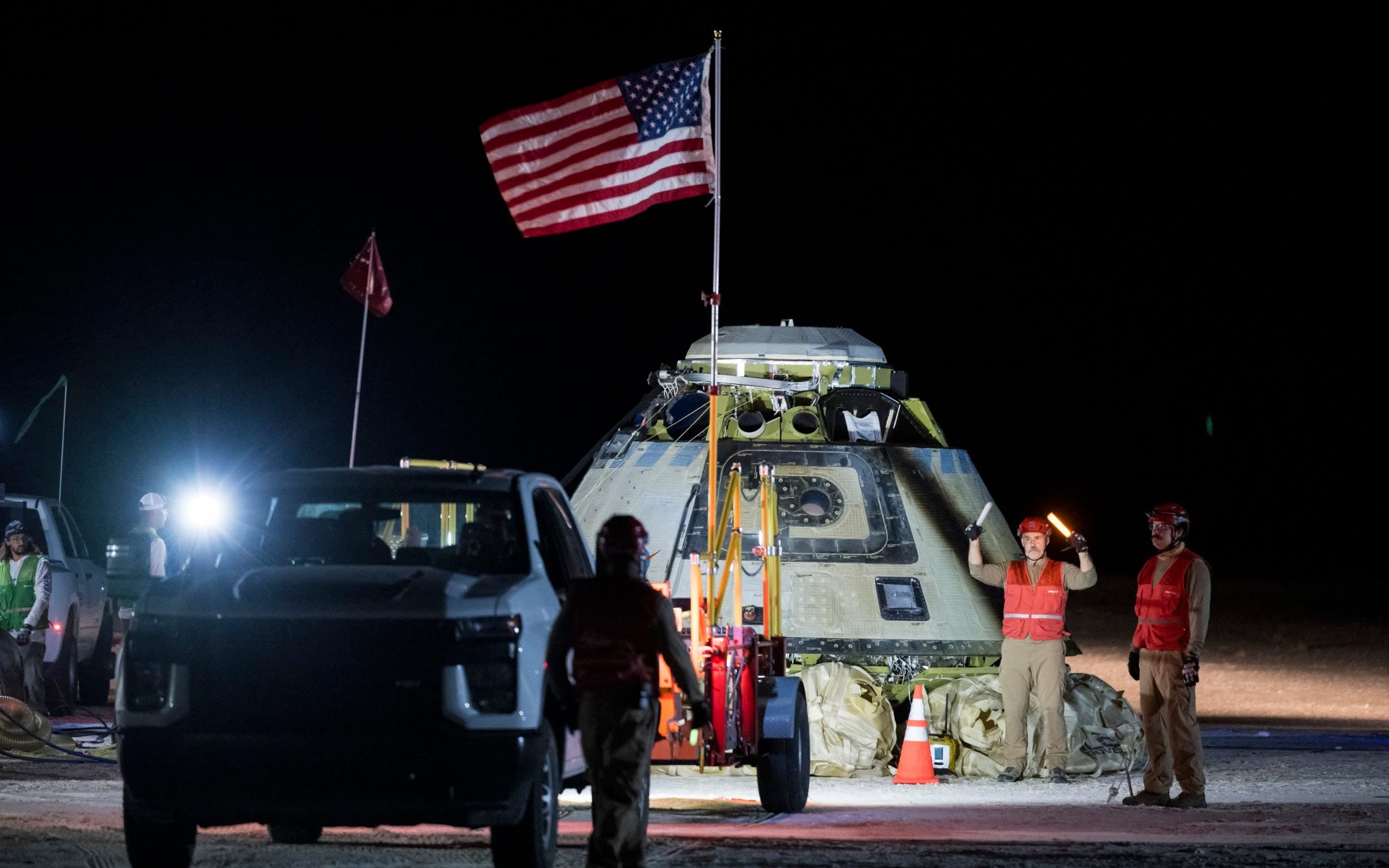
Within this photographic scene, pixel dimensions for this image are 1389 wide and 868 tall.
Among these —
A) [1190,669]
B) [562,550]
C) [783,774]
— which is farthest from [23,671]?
[1190,669]

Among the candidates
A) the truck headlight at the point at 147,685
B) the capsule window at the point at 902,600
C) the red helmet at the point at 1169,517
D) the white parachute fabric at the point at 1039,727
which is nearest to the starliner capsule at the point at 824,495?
the capsule window at the point at 902,600

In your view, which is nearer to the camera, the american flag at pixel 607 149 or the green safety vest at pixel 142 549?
the green safety vest at pixel 142 549

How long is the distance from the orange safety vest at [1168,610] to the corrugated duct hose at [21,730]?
7.40 m

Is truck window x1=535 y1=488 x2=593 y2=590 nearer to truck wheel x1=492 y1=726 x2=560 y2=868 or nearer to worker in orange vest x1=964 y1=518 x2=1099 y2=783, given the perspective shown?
truck wheel x1=492 y1=726 x2=560 y2=868

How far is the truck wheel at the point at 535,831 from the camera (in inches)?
316

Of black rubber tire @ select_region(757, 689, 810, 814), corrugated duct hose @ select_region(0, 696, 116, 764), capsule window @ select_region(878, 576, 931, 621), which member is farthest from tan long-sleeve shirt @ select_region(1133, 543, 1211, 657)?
corrugated duct hose @ select_region(0, 696, 116, 764)

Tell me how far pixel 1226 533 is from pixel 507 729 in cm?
5402

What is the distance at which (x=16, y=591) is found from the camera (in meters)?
16.6

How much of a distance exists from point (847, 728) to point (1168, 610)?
2.83 metres

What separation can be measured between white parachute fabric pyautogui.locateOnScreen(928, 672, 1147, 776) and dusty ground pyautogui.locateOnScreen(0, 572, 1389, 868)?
8.3 inches

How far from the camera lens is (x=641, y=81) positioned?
15031 millimetres

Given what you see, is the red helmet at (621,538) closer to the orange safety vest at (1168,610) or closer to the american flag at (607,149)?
the orange safety vest at (1168,610)

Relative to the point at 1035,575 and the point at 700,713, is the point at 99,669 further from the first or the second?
the point at 700,713

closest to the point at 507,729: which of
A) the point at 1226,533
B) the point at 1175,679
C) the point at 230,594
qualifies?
the point at 230,594
